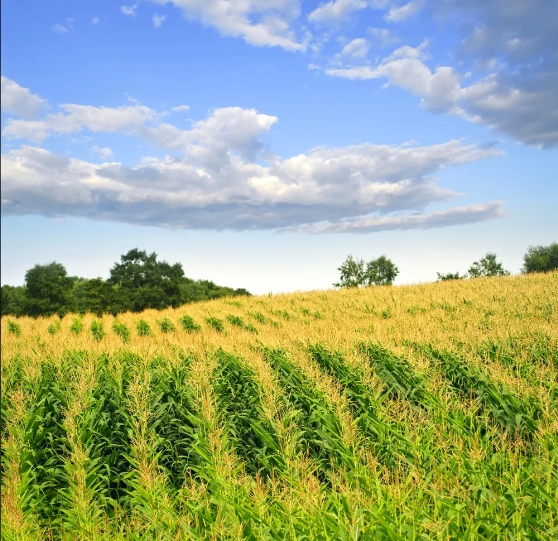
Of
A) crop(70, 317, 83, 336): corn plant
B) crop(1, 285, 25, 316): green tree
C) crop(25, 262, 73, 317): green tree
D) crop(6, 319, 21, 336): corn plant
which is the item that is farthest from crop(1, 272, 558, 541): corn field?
crop(1, 285, 25, 316): green tree

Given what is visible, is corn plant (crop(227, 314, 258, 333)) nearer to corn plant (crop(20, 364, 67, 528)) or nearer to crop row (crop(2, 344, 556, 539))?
crop row (crop(2, 344, 556, 539))

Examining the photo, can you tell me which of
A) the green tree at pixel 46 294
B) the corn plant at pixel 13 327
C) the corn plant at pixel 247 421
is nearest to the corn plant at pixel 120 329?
the corn plant at pixel 13 327

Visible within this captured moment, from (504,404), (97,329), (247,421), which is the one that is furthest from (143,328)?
(504,404)

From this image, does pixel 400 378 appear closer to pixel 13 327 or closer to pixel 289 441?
pixel 289 441

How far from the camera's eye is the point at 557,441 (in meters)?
6.43

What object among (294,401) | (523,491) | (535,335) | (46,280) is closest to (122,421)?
(294,401)

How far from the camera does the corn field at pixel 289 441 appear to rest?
4.81m

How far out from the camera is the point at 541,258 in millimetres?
82875

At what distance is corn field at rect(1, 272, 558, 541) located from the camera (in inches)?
189

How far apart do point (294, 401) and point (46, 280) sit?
168 ft

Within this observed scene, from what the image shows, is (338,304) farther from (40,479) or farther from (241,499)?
(241,499)

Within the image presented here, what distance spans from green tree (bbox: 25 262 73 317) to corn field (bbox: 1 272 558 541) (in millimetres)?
41571

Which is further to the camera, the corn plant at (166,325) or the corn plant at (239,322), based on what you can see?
the corn plant at (166,325)

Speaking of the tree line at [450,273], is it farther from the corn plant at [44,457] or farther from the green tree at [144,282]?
the corn plant at [44,457]
